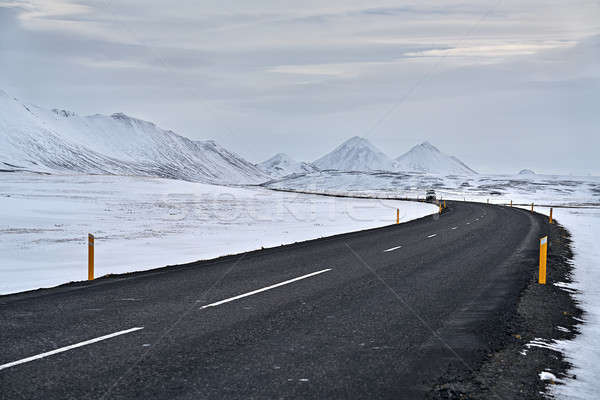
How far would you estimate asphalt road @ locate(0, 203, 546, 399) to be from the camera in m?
5.12

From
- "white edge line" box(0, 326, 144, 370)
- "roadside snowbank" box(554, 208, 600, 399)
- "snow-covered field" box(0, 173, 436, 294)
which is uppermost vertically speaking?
"white edge line" box(0, 326, 144, 370)

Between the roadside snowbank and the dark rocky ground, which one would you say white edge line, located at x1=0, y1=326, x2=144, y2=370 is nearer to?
the dark rocky ground

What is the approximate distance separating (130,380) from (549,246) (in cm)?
1767

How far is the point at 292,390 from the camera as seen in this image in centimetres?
498

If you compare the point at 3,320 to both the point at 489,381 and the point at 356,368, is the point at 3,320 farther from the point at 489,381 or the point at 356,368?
the point at 489,381

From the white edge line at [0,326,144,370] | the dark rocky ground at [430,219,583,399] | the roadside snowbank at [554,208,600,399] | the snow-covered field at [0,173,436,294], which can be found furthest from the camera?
the snow-covered field at [0,173,436,294]

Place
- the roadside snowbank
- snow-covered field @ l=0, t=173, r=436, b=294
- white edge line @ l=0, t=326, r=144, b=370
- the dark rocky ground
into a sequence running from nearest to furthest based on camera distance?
the dark rocky ground → the roadside snowbank → white edge line @ l=0, t=326, r=144, b=370 → snow-covered field @ l=0, t=173, r=436, b=294

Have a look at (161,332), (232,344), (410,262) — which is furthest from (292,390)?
(410,262)

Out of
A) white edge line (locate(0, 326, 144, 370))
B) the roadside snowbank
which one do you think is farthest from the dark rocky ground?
white edge line (locate(0, 326, 144, 370))

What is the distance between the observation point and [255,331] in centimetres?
702

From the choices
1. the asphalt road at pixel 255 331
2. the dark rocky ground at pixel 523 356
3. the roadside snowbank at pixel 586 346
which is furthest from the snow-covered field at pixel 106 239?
the roadside snowbank at pixel 586 346

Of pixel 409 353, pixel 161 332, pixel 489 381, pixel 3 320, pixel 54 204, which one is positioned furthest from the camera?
pixel 54 204

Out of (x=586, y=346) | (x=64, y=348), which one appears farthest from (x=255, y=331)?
(x=586, y=346)

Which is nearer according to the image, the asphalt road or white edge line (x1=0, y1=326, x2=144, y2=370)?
the asphalt road
